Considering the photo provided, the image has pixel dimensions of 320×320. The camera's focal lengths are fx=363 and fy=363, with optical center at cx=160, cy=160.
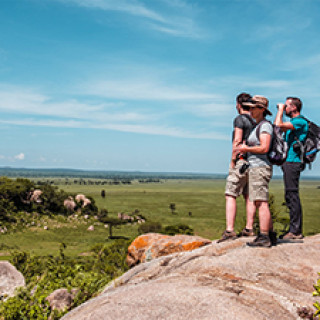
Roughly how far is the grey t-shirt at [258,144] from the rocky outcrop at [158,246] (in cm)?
393

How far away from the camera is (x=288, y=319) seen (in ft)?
14.1

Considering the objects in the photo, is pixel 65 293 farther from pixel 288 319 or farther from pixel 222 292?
pixel 288 319

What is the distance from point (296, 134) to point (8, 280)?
8143mm

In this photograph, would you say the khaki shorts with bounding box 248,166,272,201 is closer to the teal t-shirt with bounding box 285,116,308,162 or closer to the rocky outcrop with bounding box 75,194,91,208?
the teal t-shirt with bounding box 285,116,308,162

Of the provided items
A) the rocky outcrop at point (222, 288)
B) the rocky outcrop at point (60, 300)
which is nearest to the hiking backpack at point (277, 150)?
the rocky outcrop at point (222, 288)

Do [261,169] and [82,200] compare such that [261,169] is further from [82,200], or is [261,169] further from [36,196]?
[82,200]

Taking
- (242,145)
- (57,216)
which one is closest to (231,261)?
(242,145)

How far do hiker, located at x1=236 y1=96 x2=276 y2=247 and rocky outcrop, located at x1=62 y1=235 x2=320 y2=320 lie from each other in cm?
26

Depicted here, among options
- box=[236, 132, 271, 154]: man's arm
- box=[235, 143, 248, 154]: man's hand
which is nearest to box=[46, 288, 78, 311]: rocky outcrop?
box=[235, 143, 248, 154]: man's hand

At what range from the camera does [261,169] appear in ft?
21.0

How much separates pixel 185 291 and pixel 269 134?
319 centimetres

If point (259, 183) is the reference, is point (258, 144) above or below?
above

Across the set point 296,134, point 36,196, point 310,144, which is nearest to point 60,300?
point 296,134

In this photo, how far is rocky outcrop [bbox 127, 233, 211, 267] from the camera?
31.8 feet
